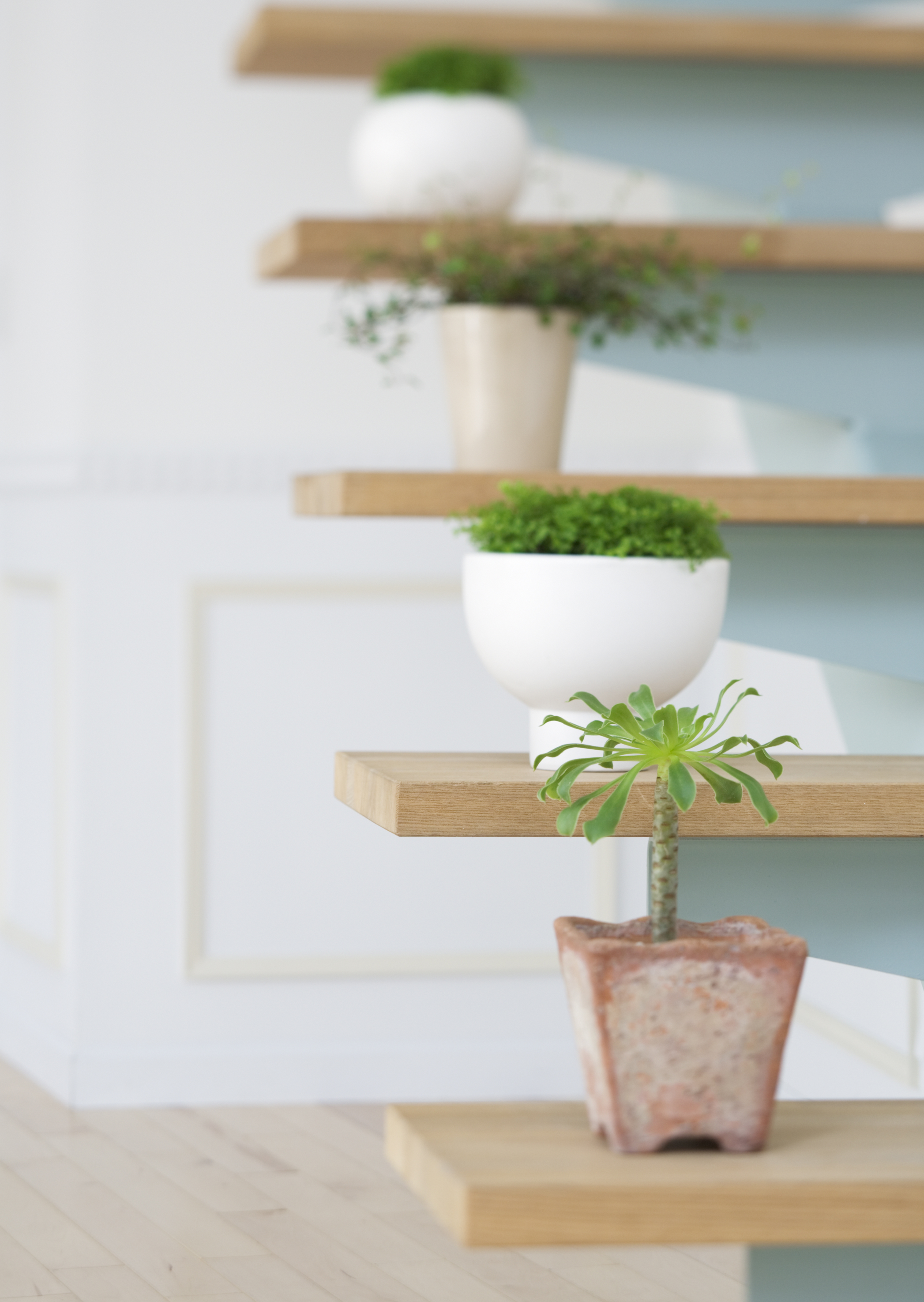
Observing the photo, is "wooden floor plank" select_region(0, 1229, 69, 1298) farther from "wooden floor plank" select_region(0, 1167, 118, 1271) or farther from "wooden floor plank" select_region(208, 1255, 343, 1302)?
"wooden floor plank" select_region(208, 1255, 343, 1302)

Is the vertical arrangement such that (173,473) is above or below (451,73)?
below

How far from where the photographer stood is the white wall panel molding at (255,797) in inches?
111

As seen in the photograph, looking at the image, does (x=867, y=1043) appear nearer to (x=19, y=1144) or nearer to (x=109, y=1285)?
(x=109, y=1285)

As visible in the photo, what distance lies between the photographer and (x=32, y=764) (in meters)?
3.00

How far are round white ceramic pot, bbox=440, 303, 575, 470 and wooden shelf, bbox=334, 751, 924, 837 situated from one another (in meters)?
0.45

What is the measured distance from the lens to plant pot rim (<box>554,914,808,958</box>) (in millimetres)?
983

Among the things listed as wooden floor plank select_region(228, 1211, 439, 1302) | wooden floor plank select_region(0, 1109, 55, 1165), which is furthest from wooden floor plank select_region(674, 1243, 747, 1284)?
wooden floor plank select_region(0, 1109, 55, 1165)

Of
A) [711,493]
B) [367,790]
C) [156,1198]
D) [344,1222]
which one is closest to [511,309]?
[711,493]

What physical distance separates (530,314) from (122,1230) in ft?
4.33

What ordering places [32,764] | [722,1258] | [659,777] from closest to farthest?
[659,777] → [722,1258] → [32,764]

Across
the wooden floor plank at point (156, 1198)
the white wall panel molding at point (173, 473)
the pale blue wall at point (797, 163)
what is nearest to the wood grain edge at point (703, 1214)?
the pale blue wall at point (797, 163)

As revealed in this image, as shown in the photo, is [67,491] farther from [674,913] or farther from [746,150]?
[674,913]

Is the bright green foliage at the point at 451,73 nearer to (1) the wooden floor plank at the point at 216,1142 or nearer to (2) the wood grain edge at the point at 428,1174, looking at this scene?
(2) the wood grain edge at the point at 428,1174

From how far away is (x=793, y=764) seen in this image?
1.25 metres
